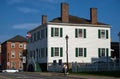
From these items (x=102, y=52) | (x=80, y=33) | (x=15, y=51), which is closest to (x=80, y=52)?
(x=80, y=33)

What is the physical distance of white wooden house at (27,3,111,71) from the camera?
188 ft

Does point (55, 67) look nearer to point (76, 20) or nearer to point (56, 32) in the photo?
point (56, 32)

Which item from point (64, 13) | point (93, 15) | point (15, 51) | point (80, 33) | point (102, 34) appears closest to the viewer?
point (64, 13)

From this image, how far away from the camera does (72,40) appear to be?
5934 cm

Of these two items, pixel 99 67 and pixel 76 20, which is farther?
pixel 76 20

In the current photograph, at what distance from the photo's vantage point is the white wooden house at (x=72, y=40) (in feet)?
188

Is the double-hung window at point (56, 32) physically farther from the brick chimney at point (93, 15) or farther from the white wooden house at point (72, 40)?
the brick chimney at point (93, 15)

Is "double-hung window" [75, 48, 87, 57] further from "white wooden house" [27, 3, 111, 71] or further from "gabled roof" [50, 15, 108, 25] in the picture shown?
"gabled roof" [50, 15, 108, 25]

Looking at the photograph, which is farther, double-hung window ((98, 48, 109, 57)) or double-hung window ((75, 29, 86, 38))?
double-hung window ((98, 48, 109, 57))

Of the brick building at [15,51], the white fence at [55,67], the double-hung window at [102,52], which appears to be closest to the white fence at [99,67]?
the white fence at [55,67]

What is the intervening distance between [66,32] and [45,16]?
1025 centimetres

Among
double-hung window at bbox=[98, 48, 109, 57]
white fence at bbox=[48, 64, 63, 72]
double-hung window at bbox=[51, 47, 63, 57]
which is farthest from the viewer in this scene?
double-hung window at bbox=[98, 48, 109, 57]

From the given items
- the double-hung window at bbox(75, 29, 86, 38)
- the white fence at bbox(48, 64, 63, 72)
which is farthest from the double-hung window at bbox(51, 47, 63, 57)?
the double-hung window at bbox(75, 29, 86, 38)

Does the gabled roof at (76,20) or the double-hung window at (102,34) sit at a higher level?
the gabled roof at (76,20)
